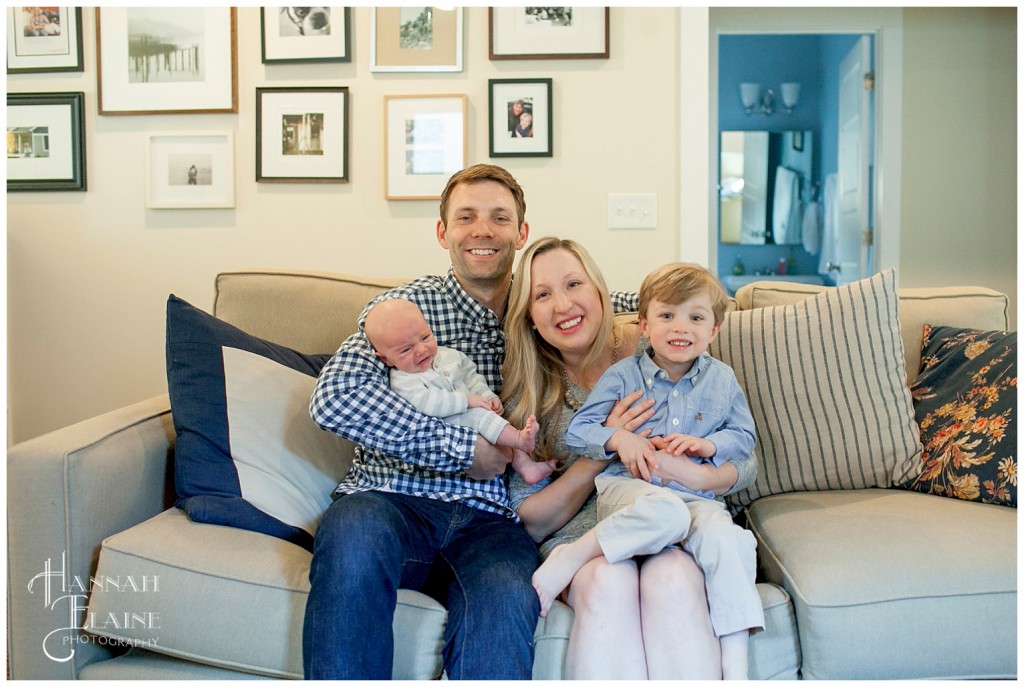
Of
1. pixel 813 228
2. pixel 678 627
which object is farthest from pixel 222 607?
pixel 813 228

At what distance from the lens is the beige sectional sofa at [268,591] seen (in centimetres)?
139

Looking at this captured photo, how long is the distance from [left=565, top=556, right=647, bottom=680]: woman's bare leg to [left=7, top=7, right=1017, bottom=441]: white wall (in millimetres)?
1609

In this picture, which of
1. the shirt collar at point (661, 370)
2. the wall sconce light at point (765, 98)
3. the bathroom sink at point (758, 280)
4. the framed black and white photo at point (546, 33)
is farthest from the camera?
the wall sconce light at point (765, 98)

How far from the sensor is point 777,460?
6.03 feet

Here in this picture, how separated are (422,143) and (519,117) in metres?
0.34

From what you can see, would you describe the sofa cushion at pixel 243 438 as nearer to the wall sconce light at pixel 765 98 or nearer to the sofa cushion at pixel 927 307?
the sofa cushion at pixel 927 307

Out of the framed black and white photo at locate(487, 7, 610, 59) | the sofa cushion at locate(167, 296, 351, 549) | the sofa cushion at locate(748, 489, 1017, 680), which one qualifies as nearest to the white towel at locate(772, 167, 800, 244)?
the framed black and white photo at locate(487, 7, 610, 59)

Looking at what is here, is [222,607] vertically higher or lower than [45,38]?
lower

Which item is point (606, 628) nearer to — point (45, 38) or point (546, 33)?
point (546, 33)

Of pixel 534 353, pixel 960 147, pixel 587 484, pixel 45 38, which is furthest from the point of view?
pixel 960 147

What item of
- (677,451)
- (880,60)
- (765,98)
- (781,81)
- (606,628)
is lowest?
(606,628)

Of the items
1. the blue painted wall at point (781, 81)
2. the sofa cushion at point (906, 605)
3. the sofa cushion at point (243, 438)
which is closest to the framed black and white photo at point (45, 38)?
A: the sofa cushion at point (243, 438)

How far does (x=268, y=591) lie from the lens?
1408 millimetres

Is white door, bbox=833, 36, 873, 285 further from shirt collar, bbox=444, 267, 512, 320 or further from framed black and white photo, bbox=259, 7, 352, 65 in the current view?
shirt collar, bbox=444, 267, 512, 320
